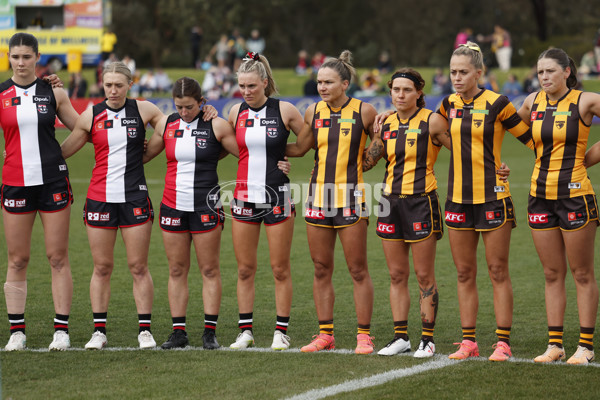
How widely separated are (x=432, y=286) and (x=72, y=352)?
2733 mm

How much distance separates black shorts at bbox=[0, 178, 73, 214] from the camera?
6.62 metres

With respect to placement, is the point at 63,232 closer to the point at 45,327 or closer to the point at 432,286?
the point at 45,327

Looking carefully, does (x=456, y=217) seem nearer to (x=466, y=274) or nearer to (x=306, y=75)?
(x=466, y=274)

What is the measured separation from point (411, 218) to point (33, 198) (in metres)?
2.85

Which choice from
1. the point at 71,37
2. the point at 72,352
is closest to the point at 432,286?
the point at 72,352

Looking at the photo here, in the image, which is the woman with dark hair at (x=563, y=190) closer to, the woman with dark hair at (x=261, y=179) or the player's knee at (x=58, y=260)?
the woman with dark hair at (x=261, y=179)

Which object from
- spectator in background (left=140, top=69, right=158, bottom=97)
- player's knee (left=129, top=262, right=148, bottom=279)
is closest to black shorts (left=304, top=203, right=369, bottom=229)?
player's knee (left=129, top=262, right=148, bottom=279)

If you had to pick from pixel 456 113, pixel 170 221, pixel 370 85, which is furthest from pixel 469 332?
pixel 370 85

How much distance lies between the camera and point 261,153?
660 centimetres

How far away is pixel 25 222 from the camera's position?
6672 millimetres

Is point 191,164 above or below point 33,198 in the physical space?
above

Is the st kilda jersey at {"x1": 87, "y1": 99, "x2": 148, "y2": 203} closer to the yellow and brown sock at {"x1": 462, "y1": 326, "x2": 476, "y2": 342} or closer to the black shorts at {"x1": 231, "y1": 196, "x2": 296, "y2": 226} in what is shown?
the black shorts at {"x1": 231, "y1": 196, "x2": 296, "y2": 226}

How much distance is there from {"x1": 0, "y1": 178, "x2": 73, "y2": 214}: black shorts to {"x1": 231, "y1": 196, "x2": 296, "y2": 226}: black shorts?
4.37 feet

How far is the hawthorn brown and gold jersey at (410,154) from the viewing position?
6.27 m
